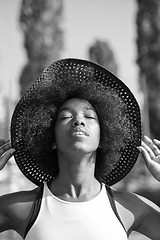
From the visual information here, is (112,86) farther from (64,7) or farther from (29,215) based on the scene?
(64,7)

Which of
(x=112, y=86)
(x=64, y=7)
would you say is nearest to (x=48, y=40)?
(x=64, y=7)

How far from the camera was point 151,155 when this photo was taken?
2609mm

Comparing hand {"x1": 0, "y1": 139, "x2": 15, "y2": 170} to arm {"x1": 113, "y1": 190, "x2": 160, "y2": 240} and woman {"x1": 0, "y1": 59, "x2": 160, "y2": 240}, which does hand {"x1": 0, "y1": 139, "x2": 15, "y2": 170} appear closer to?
woman {"x1": 0, "y1": 59, "x2": 160, "y2": 240}

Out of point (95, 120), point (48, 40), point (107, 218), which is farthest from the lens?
point (48, 40)

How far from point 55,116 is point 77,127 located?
224 millimetres

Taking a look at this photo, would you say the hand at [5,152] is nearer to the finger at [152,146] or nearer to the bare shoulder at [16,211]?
the bare shoulder at [16,211]

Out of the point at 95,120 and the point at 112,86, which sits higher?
the point at 112,86

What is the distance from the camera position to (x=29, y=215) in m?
2.37

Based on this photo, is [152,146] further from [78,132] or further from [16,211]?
[16,211]

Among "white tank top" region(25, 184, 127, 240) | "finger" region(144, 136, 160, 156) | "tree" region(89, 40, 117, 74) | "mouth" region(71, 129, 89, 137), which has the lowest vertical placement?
"white tank top" region(25, 184, 127, 240)

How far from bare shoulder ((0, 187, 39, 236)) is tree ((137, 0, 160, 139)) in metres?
21.7

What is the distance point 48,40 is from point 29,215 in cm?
2420

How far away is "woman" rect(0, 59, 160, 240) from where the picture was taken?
2.32 metres

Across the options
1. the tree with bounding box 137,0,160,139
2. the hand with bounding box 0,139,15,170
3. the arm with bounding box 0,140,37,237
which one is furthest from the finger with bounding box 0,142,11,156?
the tree with bounding box 137,0,160,139
